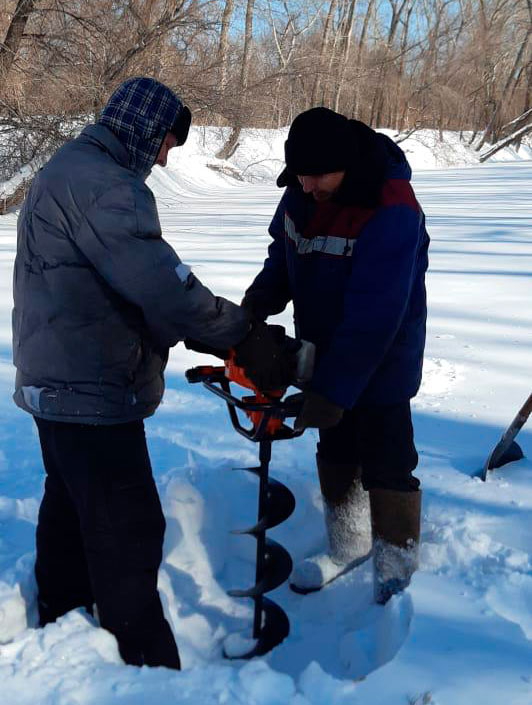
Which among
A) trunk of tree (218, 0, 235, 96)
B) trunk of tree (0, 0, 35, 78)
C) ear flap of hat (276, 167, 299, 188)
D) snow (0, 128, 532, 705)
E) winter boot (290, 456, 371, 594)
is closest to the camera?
snow (0, 128, 532, 705)

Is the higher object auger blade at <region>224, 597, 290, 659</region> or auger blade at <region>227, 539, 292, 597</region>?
auger blade at <region>227, 539, 292, 597</region>

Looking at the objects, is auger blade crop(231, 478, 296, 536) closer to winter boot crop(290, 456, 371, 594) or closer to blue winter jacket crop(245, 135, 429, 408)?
winter boot crop(290, 456, 371, 594)

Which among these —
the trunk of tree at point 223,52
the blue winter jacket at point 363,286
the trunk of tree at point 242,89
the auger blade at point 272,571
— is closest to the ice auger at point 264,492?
the auger blade at point 272,571

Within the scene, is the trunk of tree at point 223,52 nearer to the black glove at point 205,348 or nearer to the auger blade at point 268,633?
the black glove at point 205,348

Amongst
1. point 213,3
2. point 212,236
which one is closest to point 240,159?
point 213,3

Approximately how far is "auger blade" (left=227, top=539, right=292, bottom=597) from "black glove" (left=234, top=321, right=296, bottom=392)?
2.50 feet

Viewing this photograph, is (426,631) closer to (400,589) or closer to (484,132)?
(400,589)

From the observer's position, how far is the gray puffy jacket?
1.73m

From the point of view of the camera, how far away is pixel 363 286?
6.71ft

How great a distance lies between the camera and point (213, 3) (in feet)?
41.8

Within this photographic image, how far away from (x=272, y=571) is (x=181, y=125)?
1.55 m

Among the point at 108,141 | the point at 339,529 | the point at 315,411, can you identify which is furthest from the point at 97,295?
the point at 339,529

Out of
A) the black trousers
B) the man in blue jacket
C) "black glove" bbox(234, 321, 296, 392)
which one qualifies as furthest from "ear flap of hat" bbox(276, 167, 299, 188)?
the black trousers

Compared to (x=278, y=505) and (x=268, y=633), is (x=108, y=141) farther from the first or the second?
(x=268, y=633)
